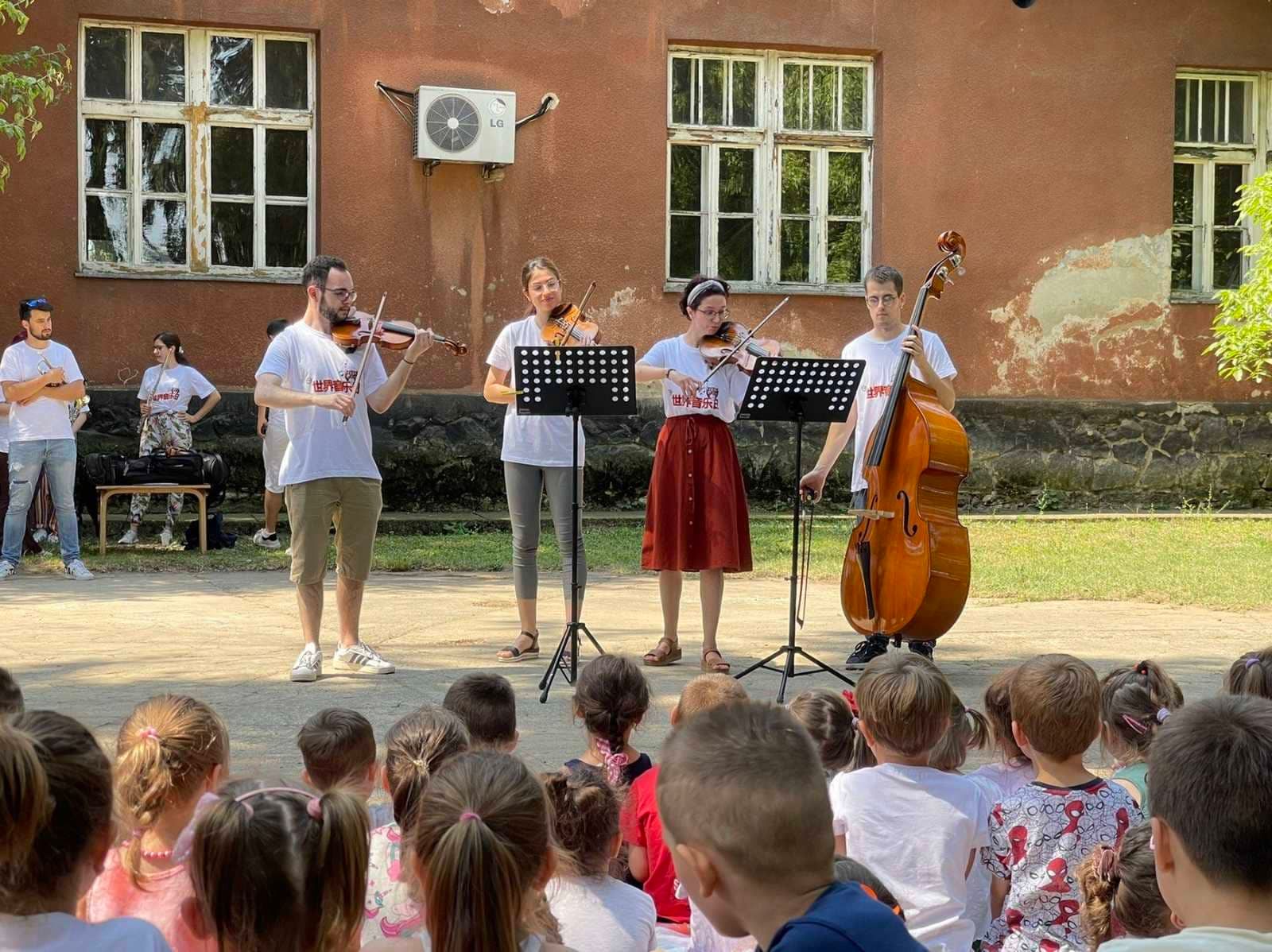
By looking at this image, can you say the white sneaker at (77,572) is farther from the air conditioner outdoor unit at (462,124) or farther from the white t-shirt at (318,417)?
the air conditioner outdoor unit at (462,124)

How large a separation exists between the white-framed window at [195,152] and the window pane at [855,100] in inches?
195

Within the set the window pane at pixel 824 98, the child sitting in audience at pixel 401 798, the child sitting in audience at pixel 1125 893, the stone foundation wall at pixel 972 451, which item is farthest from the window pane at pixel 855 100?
the child sitting in audience at pixel 1125 893

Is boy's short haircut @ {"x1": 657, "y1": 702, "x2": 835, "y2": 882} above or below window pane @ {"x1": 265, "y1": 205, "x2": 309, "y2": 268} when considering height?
below

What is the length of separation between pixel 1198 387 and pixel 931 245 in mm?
3100

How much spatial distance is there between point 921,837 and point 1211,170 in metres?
13.8

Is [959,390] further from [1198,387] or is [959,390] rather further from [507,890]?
[507,890]

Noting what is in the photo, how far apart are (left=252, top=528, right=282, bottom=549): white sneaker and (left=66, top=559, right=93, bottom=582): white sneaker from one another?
1.83m

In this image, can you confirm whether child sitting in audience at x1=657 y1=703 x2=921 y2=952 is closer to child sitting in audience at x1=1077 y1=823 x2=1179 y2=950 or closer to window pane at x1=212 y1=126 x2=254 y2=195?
child sitting in audience at x1=1077 y1=823 x2=1179 y2=950

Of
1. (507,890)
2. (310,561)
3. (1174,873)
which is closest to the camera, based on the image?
(1174,873)

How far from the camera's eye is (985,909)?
11.4 ft

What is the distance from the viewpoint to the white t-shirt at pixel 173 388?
40.2 feet

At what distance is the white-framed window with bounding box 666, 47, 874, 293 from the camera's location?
1454 centimetres

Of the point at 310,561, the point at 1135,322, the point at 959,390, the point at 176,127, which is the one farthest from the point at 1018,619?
the point at 176,127

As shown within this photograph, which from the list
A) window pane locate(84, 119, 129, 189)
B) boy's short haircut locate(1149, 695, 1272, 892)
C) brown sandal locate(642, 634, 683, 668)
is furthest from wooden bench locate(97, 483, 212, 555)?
boy's short haircut locate(1149, 695, 1272, 892)
